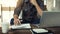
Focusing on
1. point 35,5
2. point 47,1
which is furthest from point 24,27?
point 47,1

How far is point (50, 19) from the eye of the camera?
1531 mm

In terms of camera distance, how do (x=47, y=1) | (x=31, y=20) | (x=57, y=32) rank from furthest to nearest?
1. (x=47, y=1)
2. (x=31, y=20)
3. (x=57, y=32)

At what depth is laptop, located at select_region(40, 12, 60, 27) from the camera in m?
1.47

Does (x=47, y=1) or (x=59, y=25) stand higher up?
(x=47, y=1)

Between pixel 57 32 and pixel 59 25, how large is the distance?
9cm

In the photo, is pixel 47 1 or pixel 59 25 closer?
pixel 59 25

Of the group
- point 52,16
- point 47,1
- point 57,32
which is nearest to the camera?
point 52,16

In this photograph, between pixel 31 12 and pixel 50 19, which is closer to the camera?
pixel 50 19

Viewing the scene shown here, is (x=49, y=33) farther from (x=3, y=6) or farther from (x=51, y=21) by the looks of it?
(x=3, y=6)

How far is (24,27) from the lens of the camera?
1688 millimetres

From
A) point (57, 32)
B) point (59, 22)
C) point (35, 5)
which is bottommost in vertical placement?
point (57, 32)

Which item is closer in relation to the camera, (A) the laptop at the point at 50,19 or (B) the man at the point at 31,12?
(A) the laptop at the point at 50,19

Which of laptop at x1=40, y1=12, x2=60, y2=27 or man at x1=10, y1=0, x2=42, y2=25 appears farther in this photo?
man at x1=10, y1=0, x2=42, y2=25

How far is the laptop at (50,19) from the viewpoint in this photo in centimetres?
147
